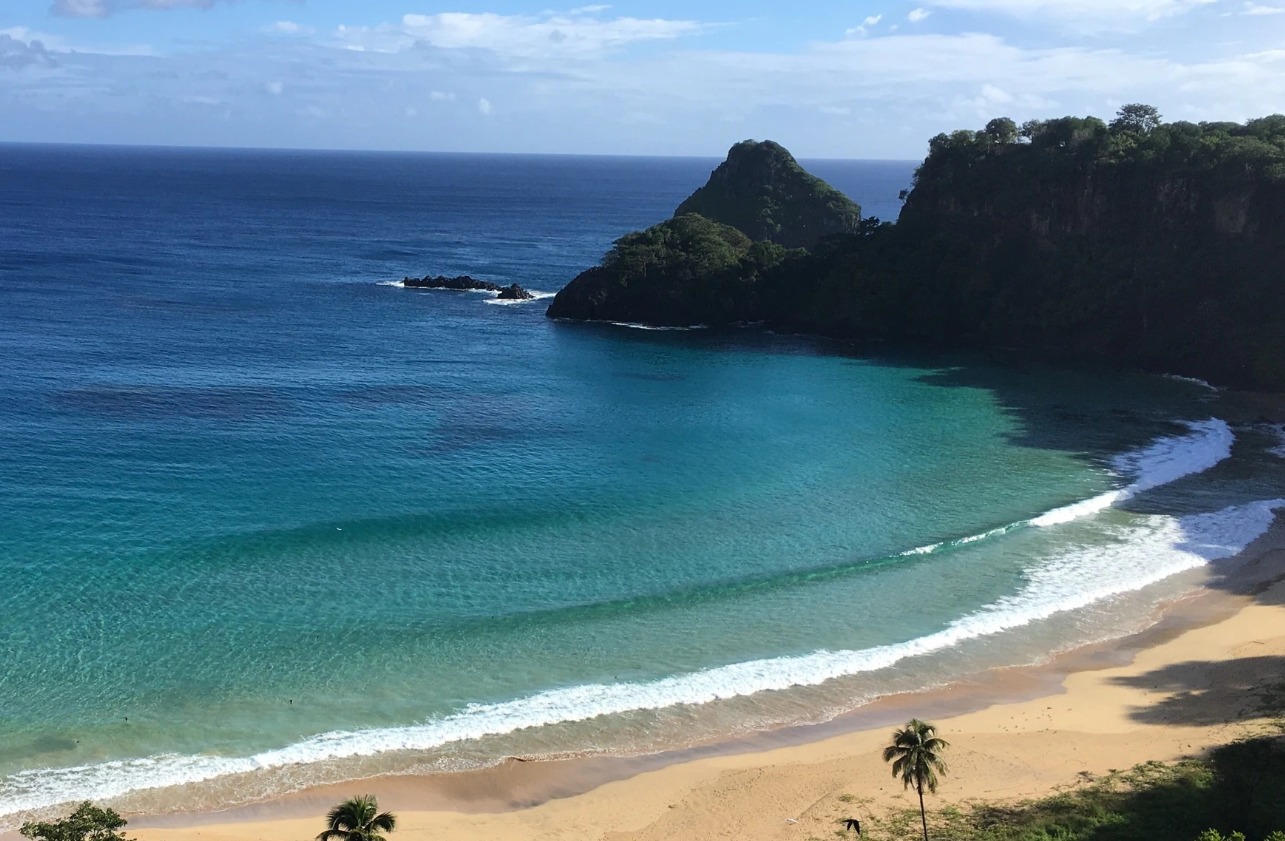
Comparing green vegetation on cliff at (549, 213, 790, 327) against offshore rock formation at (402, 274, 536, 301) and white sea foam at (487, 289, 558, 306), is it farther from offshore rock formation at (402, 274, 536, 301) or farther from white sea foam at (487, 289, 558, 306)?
offshore rock formation at (402, 274, 536, 301)

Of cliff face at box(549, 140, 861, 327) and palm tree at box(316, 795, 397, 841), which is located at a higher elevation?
cliff face at box(549, 140, 861, 327)

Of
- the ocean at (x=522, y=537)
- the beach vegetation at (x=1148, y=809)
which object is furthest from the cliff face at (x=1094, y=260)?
the beach vegetation at (x=1148, y=809)

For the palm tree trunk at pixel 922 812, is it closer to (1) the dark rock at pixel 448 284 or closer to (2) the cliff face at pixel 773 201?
(1) the dark rock at pixel 448 284

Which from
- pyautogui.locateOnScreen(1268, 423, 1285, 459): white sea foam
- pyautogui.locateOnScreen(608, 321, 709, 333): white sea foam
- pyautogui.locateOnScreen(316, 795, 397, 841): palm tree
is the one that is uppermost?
pyautogui.locateOnScreen(608, 321, 709, 333): white sea foam

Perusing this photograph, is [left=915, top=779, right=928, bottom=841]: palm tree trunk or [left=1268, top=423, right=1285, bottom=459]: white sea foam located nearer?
[left=915, top=779, right=928, bottom=841]: palm tree trunk

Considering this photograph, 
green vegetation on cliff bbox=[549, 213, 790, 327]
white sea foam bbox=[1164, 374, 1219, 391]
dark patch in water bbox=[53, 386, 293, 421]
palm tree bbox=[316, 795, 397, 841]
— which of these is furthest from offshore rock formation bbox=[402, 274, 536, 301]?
palm tree bbox=[316, 795, 397, 841]

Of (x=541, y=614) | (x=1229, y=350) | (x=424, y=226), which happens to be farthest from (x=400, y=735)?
(x=424, y=226)
